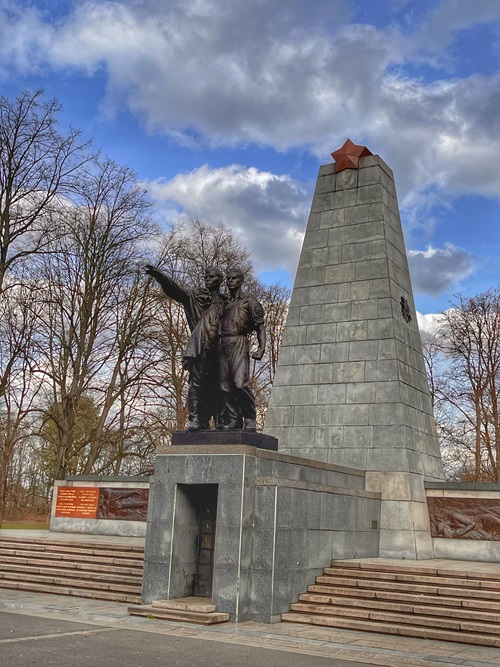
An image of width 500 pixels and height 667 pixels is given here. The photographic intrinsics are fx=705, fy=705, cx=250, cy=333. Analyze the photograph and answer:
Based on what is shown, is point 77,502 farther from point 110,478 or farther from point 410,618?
point 410,618

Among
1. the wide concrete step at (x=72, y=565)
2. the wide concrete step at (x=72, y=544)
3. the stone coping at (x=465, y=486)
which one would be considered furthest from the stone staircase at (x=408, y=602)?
the wide concrete step at (x=72, y=544)

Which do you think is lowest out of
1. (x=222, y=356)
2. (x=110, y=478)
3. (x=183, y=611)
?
(x=183, y=611)

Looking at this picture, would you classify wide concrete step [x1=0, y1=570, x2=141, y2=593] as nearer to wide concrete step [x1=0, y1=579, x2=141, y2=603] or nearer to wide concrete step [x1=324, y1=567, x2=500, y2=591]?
wide concrete step [x1=0, y1=579, x2=141, y2=603]

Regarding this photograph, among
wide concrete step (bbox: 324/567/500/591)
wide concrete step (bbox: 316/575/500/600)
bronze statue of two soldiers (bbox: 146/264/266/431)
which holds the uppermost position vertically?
bronze statue of two soldiers (bbox: 146/264/266/431)

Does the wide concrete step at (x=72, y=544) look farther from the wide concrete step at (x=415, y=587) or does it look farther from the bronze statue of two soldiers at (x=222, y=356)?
the wide concrete step at (x=415, y=587)

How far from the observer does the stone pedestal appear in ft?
32.4

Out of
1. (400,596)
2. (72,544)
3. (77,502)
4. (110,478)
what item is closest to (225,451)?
(400,596)

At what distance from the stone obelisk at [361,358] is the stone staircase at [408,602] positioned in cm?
284

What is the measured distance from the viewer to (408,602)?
1008cm

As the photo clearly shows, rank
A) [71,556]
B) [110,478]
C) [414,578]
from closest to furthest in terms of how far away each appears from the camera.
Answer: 1. [414,578]
2. [71,556]
3. [110,478]

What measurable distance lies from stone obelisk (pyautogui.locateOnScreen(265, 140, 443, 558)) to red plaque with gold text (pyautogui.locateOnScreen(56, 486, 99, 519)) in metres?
5.03

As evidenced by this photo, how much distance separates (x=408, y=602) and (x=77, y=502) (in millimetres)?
10251

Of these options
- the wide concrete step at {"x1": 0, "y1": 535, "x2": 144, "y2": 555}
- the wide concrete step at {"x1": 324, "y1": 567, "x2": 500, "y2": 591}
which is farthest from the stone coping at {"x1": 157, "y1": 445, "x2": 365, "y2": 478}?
the wide concrete step at {"x1": 0, "y1": 535, "x2": 144, "y2": 555}

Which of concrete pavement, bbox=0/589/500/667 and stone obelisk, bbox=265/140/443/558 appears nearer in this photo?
concrete pavement, bbox=0/589/500/667
